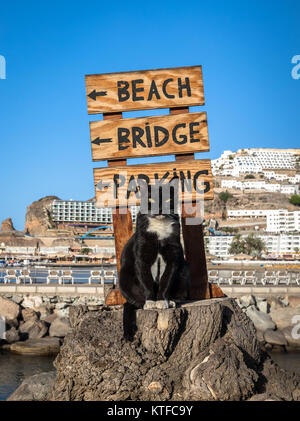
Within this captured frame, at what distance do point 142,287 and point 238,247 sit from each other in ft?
260

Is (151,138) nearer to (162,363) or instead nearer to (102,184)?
(102,184)

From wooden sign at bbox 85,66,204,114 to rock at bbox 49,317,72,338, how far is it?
11518 millimetres

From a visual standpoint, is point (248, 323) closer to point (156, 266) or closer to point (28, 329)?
point (156, 266)

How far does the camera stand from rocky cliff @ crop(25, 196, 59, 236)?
15962 centimetres

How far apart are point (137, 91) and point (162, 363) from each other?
354 cm

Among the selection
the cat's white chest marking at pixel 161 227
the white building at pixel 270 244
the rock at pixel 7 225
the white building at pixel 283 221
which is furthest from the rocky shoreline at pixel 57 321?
the rock at pixel 7 225

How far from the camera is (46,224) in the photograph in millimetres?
160625

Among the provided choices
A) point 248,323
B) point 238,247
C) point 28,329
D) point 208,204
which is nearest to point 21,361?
point 28,329

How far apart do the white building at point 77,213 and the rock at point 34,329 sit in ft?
499

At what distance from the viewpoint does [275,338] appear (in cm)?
1683

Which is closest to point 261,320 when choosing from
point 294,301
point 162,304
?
point 294,301

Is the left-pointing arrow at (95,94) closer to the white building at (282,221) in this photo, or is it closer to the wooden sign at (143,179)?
the wooden sign at (143,179)

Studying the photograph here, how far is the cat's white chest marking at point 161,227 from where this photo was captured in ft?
17.2

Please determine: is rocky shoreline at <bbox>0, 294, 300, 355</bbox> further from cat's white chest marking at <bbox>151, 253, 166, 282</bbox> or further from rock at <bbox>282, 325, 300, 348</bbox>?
cat's white chest marking at <bbox>151, 253, 166, 282</bbox>
